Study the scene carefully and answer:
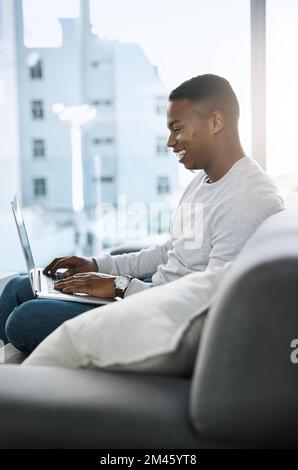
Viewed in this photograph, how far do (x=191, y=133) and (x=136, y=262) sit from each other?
49 cm

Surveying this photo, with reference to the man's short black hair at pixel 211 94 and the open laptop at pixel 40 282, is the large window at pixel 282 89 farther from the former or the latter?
the open laptop at pixel 40 282

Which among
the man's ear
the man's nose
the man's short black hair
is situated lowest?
the man's nose

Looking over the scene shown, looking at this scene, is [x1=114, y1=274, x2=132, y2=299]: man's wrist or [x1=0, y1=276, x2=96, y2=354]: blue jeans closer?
[x1=0, y1=276, x2=96, y2=354]: blue jeans

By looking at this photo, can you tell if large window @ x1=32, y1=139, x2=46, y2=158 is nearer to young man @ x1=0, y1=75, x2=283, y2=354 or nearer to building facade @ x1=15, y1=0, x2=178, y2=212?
building facade @ x1=15, y1=0, x2=178, y2=212

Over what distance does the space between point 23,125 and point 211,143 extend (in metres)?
3.32

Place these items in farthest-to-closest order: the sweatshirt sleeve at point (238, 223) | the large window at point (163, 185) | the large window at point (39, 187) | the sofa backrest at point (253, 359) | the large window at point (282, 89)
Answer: the large window at point (39, 187) < the large window at point (163, 185) < the large window at point (282, 89) < the sweatshirt sleeve at point (238, 223) < the sofa backrest at point (253, 359)

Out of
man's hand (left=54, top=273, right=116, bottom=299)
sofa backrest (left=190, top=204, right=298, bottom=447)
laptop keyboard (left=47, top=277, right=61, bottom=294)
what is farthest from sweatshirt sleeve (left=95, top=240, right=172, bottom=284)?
sofa backrest (left=190, top=204, right=298, bottom=447)

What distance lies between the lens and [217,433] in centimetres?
80

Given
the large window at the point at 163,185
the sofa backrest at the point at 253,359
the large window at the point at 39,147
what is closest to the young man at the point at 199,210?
the sofa backrest at the point at 253,359

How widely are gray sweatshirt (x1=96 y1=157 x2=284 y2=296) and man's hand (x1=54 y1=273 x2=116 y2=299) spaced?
0.17 feet

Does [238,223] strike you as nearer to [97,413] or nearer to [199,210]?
[199,210]

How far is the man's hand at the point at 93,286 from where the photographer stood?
158 centimetres

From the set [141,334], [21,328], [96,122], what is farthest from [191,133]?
[96,122]

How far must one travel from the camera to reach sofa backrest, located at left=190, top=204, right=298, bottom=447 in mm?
744
